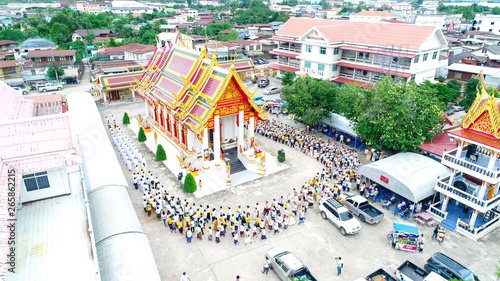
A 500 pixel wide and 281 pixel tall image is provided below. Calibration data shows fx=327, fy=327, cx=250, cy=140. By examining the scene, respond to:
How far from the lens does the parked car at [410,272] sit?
1714 cm

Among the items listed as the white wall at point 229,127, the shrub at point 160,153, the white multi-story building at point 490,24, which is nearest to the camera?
the white wall at point 229,127

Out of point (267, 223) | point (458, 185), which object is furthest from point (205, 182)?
point (458, 185)

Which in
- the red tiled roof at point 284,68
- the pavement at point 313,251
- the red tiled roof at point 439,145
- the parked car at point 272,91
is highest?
the red tiled roof at point 284,68

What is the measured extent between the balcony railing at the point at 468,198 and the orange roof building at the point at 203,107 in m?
14.4

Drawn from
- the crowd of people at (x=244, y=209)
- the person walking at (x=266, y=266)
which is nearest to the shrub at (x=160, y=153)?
the crowd of people at (x=244, y=209)

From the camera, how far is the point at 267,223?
2147 cm

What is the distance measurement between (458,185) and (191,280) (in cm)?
1910

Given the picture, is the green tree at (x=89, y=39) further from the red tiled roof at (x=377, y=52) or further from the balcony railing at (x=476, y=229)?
the balcony railing at (x=476, y=229)

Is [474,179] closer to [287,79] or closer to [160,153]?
[160,153]

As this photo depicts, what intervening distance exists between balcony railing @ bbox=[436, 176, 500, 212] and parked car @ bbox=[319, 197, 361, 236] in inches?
258

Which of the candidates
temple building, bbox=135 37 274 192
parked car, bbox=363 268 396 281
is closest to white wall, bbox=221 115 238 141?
temple building, bbox=135 37 274 192

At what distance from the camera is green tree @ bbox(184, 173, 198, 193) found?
25.1 meters

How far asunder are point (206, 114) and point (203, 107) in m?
1.09

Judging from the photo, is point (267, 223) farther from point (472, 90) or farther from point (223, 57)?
point (223, 57)
